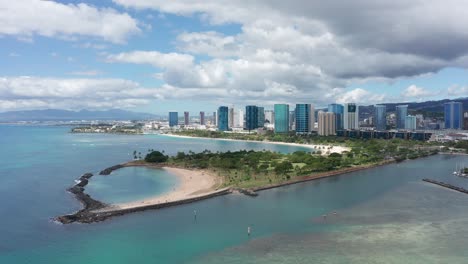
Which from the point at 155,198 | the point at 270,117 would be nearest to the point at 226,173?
the point at 155,198

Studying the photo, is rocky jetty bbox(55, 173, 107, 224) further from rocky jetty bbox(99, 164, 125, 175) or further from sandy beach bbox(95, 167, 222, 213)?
rocky jetty bbox(99, 164, 125, 175)

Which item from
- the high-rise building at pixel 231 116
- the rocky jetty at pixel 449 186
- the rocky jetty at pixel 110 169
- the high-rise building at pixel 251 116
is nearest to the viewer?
the rocky jetty at pixel 449 186

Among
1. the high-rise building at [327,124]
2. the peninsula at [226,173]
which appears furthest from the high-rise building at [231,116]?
the peninsula at [226,173]

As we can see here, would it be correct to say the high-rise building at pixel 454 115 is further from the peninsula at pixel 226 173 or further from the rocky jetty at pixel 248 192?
the rocky jetty at pixel 248 192

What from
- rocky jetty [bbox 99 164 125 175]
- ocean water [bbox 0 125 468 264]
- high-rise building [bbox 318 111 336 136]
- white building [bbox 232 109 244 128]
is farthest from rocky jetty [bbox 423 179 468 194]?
white building [bbox 232 109 244 128]

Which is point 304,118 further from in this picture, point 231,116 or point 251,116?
point 231,116

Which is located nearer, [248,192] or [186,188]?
[248,192]

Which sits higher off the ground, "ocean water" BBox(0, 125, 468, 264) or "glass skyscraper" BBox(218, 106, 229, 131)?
"glass skyscraper" BBox(218, 106, 229, 131)
